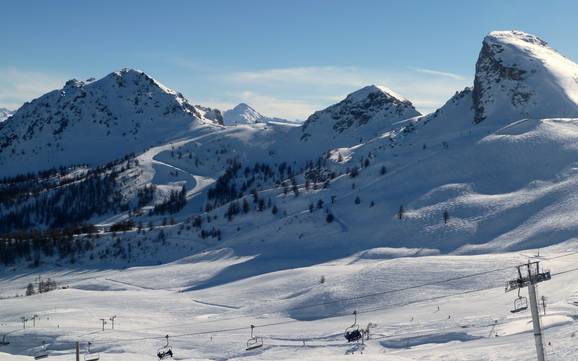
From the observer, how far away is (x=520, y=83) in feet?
545

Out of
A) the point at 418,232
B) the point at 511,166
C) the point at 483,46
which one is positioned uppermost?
the point at 483,46

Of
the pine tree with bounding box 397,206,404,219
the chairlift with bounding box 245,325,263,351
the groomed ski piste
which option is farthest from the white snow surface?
the pine tree with bounding box 397,206,404,219

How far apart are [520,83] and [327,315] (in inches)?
4747

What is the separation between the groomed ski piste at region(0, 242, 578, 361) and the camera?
155ft

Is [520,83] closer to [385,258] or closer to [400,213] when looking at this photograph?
[400,213]

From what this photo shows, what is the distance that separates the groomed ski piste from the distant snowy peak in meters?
78.2

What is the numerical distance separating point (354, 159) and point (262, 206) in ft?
182

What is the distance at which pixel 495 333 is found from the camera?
46781 mm

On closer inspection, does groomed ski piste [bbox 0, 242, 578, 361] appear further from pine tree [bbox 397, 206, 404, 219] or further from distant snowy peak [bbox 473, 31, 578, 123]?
distant snowy peak [bbox 473, 31, 578, 123]

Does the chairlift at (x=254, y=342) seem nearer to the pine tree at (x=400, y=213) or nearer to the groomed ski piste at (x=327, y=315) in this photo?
the groomed ski piste at (x=327, y=315)

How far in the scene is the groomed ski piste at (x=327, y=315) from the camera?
47.3 meters

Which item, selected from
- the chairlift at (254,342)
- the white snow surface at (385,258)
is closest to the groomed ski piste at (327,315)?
the white snow surface at (385,258)

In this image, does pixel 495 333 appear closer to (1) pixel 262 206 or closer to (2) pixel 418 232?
(2) pixel 418 232

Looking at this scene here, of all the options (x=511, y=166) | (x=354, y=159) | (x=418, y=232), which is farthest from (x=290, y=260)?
(x=354, y=159)
